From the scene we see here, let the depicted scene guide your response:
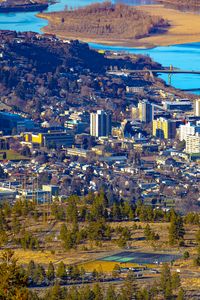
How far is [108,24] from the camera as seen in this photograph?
5550 centimetres

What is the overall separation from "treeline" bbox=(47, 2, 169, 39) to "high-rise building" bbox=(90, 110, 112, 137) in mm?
18571

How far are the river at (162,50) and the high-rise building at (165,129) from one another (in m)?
6.83

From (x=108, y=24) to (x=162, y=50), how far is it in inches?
122

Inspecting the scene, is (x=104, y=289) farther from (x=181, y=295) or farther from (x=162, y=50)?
(x=162, y=50)

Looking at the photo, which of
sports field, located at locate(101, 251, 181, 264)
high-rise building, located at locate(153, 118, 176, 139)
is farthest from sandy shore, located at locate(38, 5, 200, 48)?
sports field, located at locate(101, 251, 181, 264)

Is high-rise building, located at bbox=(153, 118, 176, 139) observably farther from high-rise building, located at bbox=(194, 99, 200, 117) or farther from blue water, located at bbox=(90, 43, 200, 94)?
blue water, located at bbox=(90, 43, 200, 94)

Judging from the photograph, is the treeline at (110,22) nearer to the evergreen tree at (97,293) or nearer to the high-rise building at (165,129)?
the high-rise building at (165,129)

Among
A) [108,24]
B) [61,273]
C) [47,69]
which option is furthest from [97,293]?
[108,24]

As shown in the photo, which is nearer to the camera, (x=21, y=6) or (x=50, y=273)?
(x=50, y=273)

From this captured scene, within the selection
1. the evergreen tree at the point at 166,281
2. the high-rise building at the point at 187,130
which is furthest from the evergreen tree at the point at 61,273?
the high-rise building at the point at 187,130

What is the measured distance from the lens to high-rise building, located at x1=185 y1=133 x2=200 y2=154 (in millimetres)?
32969

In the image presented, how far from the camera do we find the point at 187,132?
34344 mm

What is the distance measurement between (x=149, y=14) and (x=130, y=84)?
15491 millimetres

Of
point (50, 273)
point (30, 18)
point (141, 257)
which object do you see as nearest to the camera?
point (50, 273)
